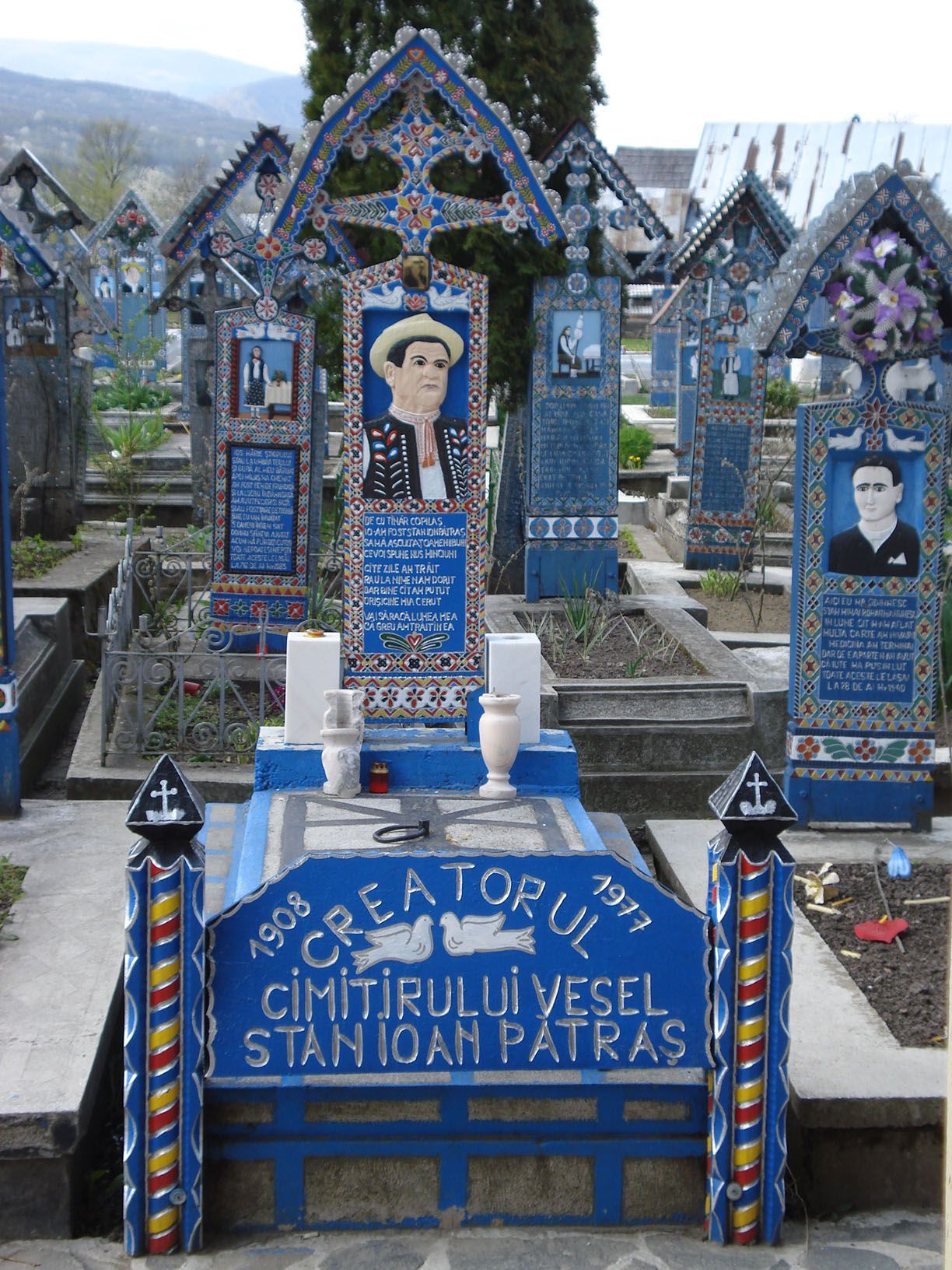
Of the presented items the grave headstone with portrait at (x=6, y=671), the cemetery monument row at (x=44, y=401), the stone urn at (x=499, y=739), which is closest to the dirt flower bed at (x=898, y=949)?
the stone urn at (x=499, y=739)

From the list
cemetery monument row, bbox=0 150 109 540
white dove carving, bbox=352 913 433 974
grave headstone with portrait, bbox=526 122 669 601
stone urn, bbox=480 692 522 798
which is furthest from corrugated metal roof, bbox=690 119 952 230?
white dove carving, bbox=352 913 433 974

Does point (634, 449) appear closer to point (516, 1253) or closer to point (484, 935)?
point (484, 935)

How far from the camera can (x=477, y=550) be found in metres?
7.17

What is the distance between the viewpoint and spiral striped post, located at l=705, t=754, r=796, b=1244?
4289mm

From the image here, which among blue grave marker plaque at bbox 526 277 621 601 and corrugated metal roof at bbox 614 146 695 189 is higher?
corrugated metal roof at bbox 614 146 695 189

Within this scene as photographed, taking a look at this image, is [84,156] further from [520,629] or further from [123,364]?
[520,629]

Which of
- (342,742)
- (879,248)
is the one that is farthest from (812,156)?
(342,742)

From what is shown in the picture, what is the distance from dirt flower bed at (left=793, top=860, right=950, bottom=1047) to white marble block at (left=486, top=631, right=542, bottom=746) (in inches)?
55.3

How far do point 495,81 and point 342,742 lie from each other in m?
7.33

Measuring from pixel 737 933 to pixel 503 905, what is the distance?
70 centimetres

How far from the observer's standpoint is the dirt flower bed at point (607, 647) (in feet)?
30.5

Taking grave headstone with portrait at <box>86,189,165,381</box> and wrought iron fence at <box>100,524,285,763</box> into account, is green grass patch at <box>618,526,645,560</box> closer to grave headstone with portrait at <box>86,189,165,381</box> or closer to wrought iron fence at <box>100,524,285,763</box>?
wrought iron fence at <box>100,524,285,763</box>

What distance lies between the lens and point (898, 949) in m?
5.78

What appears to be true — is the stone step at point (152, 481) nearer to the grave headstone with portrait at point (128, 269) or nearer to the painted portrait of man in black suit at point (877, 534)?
the grave headstone with portrait at point (128, 269)
